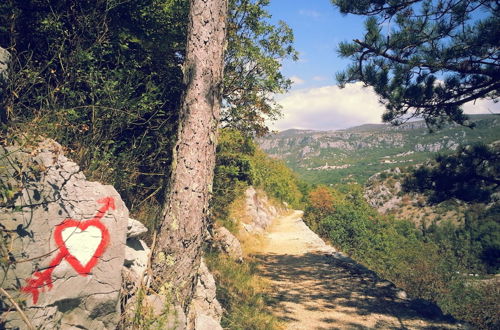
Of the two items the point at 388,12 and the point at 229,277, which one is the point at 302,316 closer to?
the point at 229,277

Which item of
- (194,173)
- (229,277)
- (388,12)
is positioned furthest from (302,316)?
(388,12)

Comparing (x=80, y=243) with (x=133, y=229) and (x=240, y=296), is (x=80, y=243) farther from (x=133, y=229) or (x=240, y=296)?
(x=240, y=296)

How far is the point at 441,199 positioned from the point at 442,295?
17.5 feet

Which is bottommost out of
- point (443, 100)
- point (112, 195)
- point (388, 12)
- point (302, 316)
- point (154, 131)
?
point (302, 316)

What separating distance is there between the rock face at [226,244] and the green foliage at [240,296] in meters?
0.29

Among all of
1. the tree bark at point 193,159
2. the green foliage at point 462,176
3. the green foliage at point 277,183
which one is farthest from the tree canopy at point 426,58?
the green foliage at point 277,183

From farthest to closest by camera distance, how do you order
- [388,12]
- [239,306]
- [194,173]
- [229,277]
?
[229,277], [388,12], [239,306], [194,173]

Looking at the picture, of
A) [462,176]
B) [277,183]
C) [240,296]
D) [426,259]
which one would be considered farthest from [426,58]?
[277,183]

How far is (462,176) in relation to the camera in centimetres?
683

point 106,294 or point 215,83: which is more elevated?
point 215,83

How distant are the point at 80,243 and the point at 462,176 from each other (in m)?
8.13

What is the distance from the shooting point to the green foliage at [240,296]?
15.5 ft

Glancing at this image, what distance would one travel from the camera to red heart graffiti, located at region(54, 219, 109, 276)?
2137 mm

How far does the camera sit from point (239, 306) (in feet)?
17.5
